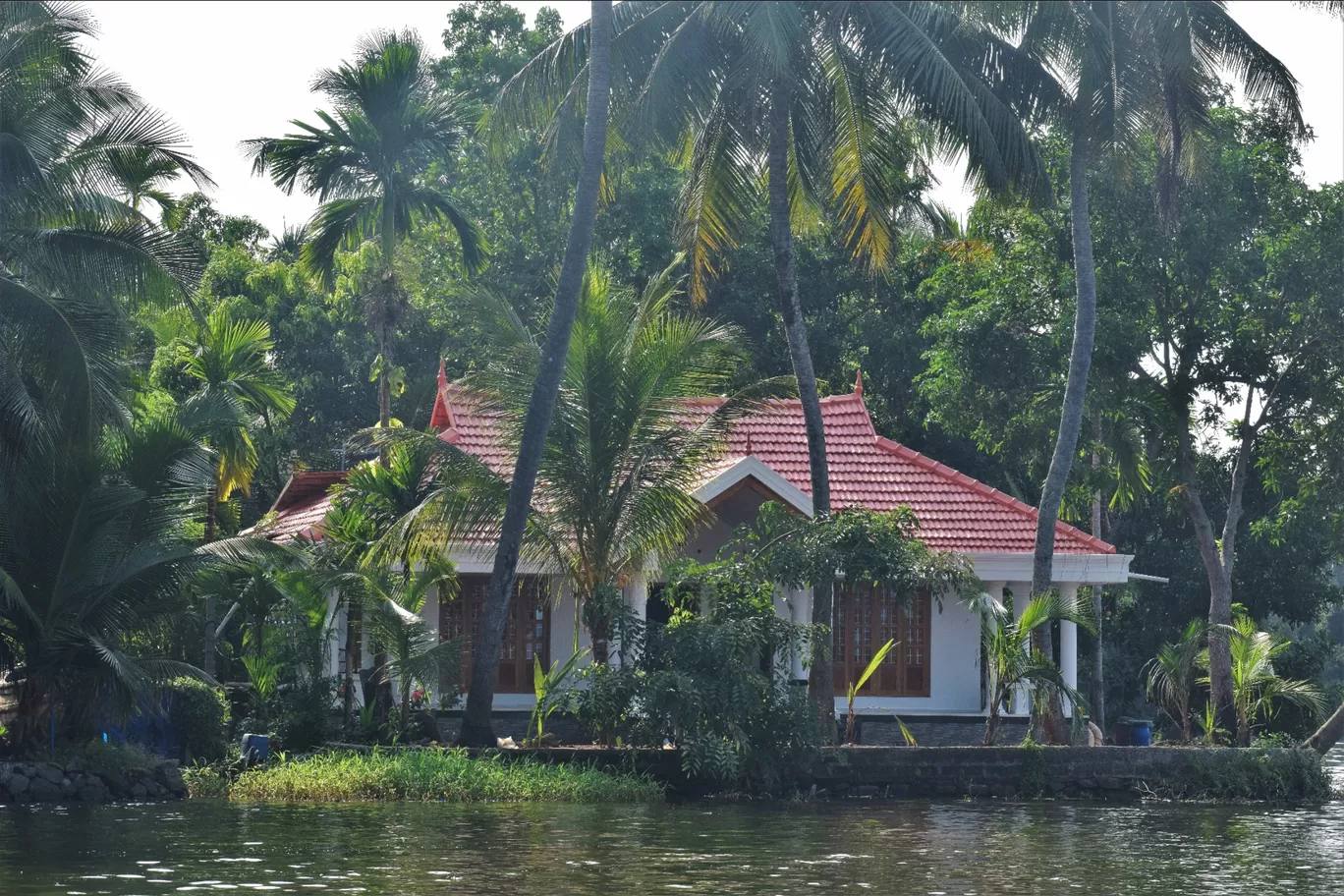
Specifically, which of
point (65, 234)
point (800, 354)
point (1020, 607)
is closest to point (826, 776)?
point (800, 354)

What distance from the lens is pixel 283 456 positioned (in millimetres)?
41438

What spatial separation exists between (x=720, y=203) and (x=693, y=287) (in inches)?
47.3

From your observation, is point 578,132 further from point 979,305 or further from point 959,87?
point 979,305

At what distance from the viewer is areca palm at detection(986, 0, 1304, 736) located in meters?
21.4

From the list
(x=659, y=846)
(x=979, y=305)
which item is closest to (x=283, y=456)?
(x=979, y=305)

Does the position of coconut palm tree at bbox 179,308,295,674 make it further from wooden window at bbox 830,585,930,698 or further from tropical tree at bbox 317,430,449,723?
wooden window at bbox 830,585,930,698

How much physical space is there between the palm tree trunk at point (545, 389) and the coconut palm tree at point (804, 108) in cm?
82

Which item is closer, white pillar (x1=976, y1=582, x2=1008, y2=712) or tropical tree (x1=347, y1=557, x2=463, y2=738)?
tropical tree (x1=347, y1=557, x2=463, y2=738)

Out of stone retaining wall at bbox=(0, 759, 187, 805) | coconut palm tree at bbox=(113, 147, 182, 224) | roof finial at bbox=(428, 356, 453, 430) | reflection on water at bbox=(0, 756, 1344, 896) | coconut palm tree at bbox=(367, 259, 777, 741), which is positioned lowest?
reflection on water at bbox=(0, 756, 1344, 896)

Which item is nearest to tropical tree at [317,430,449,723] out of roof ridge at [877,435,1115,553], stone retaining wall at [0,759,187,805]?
stone retaining wall at [0,759,187,805]

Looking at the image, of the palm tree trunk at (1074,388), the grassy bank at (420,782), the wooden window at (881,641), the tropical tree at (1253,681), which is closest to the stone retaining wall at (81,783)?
the grassy bank at (420,782)

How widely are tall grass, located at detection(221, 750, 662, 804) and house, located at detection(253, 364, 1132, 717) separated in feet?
14.1

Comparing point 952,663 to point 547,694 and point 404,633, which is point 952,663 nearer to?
point 547,694

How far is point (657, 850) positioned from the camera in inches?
576
